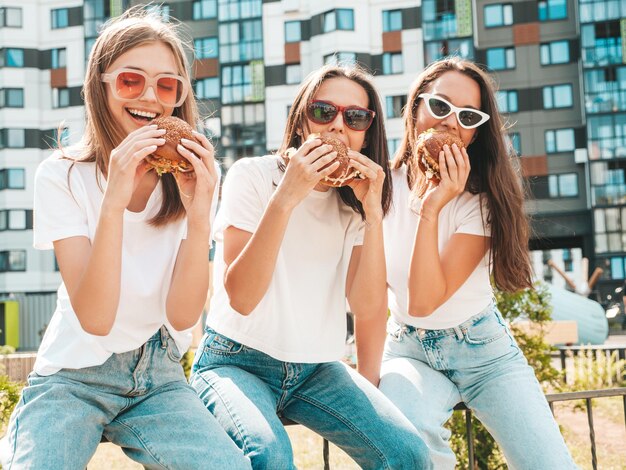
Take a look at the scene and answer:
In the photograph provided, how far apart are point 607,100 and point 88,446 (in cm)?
4397

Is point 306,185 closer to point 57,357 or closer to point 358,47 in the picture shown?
point 57,357

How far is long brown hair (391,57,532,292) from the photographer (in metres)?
3.79

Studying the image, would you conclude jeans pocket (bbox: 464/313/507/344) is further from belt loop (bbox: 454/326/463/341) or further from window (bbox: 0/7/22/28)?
window (bbox: 0/7/22/28)

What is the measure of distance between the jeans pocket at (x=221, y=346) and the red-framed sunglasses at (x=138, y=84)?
1.07 metres

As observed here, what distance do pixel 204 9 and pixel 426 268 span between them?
1825 inches

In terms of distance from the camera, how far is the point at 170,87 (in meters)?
3.12

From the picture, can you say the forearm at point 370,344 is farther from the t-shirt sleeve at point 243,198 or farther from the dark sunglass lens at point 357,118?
the dark sunglass lens at point 357,118

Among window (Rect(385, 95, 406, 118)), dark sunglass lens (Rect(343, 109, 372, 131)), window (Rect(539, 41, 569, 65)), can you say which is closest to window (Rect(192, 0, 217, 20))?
window (Rect(385, 95, 406, 118))

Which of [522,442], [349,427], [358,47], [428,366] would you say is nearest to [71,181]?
[349,427]

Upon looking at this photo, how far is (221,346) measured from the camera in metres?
3.27

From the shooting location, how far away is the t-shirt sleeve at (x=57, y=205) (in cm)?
286

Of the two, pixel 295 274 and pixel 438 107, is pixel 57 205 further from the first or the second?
pixel 438 107

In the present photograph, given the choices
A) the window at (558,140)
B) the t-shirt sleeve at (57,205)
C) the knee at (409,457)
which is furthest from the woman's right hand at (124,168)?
the window at (558,140)

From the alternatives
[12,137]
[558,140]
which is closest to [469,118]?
[558,140]
